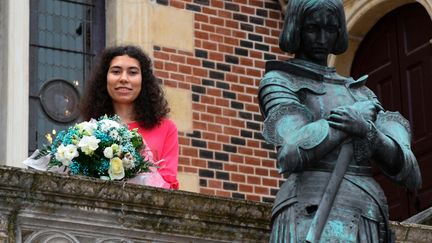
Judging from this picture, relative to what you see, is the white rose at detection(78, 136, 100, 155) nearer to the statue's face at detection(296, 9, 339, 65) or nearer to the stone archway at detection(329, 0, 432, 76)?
the statue's face at detection(296, 9, 339, 65)

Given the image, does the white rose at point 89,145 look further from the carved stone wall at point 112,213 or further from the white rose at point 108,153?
the carved stone wall at point 112,213

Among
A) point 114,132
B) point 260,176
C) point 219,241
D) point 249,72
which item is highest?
point 249,72

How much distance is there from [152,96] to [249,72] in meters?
5.41

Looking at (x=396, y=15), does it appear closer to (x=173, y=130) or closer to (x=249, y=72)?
(x=249, y=72)

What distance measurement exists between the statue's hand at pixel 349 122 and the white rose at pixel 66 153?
204 centimetres

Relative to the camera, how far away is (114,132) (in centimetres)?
964

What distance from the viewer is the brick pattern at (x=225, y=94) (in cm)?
1498

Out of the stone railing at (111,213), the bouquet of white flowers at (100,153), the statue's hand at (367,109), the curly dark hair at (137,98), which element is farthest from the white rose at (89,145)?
the statue's hand at (367,109)

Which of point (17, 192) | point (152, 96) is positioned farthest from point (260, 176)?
point (17, 192)

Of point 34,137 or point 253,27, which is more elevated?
point 253,27

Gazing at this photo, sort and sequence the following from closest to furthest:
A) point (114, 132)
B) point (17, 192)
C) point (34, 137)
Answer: point (17, 192)
point (114, 132)
point (34, 137)

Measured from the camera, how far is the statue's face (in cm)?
832

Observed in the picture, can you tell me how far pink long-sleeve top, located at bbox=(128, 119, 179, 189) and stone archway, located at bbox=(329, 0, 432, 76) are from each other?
5994mm

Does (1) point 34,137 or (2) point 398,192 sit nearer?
(1) point 34,137
